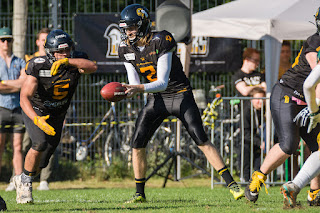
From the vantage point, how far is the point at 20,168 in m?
8.92

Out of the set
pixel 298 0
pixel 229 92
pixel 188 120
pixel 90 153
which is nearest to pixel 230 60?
pixel 229 92

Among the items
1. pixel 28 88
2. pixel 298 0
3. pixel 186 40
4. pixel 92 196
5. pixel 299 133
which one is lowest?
pixel 92 196

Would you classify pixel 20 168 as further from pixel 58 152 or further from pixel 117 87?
pixel 117 87

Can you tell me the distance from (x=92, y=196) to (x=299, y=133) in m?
2.92

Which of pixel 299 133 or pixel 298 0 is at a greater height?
pixel 298 0

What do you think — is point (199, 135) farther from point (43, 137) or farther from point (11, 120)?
point (11, 120)

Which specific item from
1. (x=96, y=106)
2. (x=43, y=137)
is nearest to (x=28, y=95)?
(x=43, y=137)

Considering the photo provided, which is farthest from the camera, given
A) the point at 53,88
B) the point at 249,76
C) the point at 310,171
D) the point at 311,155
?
the point at 249,76

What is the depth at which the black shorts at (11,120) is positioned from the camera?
359 inches

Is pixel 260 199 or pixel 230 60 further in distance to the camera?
pixel 230 60

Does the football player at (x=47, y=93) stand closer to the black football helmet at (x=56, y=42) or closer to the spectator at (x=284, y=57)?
the black football helmet at (x=56, y=42)

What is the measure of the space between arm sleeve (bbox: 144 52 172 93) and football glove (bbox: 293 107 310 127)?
131 cm

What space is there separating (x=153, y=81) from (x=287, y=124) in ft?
4.73

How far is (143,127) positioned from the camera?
21.6 ft
